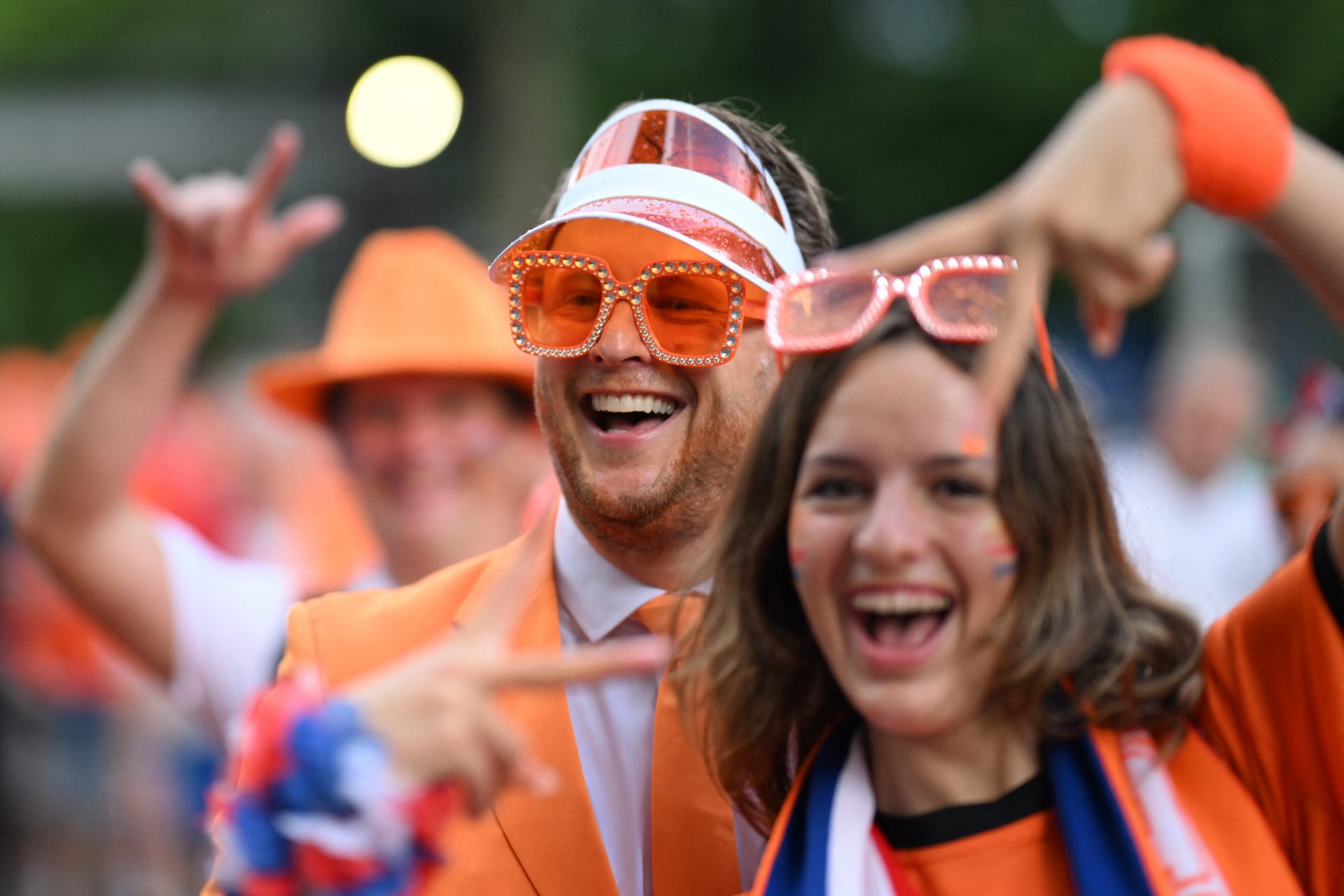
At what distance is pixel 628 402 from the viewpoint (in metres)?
2.80

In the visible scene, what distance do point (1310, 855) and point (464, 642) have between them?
1098mm

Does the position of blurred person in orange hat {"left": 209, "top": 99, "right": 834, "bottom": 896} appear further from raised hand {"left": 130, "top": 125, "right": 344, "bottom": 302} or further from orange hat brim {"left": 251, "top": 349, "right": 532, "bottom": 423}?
orange hat brim {"left": 251, "top": 349, "right": 532, "bottom": 423}

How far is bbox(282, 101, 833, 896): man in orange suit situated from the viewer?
263cm

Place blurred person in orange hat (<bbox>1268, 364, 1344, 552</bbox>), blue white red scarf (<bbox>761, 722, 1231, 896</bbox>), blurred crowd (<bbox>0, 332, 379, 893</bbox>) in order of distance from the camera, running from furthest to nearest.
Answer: blurred crowd (<bbox>0, 332, 379, 893</bbox>), blurred person in orange hat (<bbox>1268, 364, 1344, 552</bbox>), blue white red scarf (<bbox>761, 722, 1231, 896</bbox>)

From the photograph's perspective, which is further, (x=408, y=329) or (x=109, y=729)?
(x=109, y=729)

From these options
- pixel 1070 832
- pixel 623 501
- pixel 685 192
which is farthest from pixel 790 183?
pixel 1070 832

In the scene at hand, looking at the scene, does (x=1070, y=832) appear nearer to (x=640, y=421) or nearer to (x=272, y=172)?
(x=640, y=421)

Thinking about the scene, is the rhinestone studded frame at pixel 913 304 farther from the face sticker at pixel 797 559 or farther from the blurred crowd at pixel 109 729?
the blurred crowd at pixel 109 729

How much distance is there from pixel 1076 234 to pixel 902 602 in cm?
62

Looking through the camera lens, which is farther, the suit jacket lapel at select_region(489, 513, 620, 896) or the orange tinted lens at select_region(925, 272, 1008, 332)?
the suit jacket lapel at select_region(489, 513, 620, 896)

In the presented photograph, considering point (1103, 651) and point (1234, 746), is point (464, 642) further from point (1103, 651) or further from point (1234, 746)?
point (1234, 746)

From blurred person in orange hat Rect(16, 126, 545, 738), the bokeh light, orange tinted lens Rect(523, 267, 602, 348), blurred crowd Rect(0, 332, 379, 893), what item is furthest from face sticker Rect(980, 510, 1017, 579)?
the bokeh light

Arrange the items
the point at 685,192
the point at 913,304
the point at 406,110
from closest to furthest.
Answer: the point at 913,304 → the point at 685,192 → the point at 406,110

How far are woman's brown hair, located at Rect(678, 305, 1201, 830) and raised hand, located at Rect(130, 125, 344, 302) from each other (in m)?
1.65
